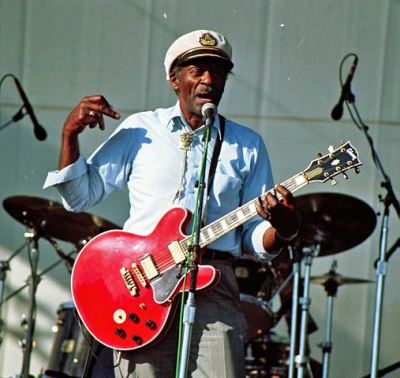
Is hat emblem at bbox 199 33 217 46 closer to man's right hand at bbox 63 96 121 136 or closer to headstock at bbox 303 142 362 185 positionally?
man's right hand at bbox 63 96 121 136

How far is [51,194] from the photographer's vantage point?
636 cm

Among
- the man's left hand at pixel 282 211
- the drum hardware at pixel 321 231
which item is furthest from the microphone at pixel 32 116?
the man's left hand at pixel 282 211

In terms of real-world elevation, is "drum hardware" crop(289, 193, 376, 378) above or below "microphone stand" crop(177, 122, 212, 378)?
above

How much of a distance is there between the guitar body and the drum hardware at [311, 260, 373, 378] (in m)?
2.40

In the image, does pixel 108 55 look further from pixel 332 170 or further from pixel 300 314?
pixel 332 170

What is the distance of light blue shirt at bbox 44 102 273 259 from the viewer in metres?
3.49

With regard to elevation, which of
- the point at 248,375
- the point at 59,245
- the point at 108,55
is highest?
the point at 108,55

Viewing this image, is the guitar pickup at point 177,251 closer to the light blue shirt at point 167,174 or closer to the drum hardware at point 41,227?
the light blue shirt at point 167,174

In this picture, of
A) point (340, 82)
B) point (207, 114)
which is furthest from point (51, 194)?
point (207, 114)

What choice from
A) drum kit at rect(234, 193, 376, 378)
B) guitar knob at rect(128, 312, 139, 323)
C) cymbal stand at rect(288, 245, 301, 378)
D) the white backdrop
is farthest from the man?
the white backdrop

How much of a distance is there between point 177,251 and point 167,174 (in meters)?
0.31

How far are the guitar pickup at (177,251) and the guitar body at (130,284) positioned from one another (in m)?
0.01

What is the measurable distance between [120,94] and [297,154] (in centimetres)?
124

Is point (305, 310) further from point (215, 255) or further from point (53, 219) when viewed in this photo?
point (215, 255)
